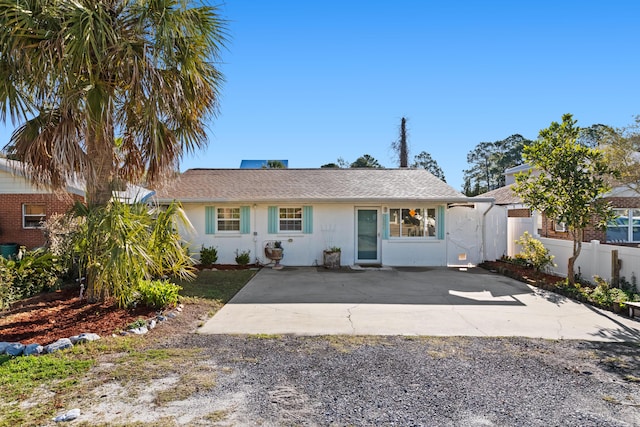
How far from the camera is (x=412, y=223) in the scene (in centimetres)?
1278

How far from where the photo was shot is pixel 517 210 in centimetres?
1698

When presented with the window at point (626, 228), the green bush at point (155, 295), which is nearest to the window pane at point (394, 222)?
the green bush at point (155, 295)

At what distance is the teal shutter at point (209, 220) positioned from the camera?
12586 mm

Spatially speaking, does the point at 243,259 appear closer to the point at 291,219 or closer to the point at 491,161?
the point at 291,219

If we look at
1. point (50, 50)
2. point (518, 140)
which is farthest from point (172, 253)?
Answer: point (518, 140)

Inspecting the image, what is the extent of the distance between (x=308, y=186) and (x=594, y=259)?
9.03 meters

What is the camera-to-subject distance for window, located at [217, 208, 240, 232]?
1273 centimetres

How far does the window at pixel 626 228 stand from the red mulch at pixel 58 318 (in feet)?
54.4

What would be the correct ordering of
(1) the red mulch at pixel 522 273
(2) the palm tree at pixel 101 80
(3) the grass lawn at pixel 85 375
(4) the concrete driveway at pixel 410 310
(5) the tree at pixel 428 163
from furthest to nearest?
(5) the tree at pixel 428 163 → (1) the red mulch at pixel 522 273 → (4) the concrete driveway at pixel 410 310 → (2) the palm tree at pixel 101 80 → (3) the grass lawn at pixel 85 375

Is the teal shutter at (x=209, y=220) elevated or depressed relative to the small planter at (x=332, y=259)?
elevated

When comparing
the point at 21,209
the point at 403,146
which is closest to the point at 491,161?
the point at 403,146

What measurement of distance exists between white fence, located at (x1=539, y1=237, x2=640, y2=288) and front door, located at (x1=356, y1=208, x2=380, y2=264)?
17.2ft

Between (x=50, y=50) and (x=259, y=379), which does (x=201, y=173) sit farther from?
(x=259, y=379)

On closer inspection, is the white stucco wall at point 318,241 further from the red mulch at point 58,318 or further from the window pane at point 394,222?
the red mulch at point 58,318
